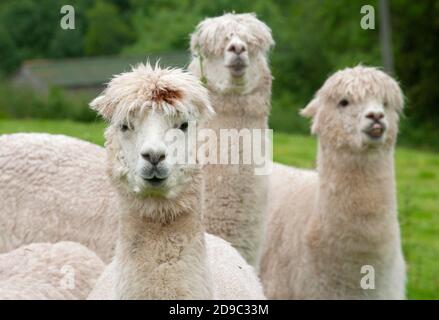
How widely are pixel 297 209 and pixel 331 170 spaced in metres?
0.54

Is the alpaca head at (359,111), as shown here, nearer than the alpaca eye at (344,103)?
Yes

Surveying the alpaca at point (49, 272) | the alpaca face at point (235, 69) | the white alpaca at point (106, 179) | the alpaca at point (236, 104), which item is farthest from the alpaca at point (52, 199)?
the alpaca face at point (235, 69)

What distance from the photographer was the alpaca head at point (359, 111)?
6.24 metres

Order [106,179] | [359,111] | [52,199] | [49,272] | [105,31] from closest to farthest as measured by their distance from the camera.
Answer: [49,272] < [52,199] < [106,179] < [359,111] < [105,31]

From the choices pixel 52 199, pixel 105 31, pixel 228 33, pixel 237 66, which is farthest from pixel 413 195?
pixel 105 31

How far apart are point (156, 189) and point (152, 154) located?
17 centimetres

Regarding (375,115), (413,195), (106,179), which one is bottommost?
(106,179)

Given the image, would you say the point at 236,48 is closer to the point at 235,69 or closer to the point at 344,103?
the point at 235,69

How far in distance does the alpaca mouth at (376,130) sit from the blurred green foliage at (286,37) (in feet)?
57.5

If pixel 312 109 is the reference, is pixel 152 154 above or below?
below

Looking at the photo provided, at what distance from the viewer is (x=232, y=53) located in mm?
6086

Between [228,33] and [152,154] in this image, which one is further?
[228,33]

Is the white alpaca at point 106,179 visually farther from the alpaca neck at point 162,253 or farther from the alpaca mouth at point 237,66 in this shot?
the alpaca neck at point 162,253

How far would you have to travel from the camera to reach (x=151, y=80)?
4070 millimetres
